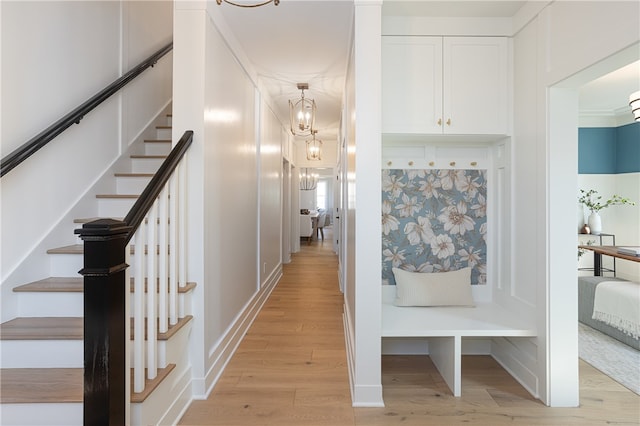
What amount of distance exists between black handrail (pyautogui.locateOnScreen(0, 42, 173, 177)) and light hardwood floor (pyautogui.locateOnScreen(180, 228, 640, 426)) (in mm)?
1617

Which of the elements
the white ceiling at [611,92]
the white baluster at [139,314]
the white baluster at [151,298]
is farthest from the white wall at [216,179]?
the white ceiling at [611,92]

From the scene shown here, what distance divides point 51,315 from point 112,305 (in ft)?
3.10

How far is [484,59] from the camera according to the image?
2.26m

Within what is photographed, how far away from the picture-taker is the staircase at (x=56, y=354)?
136 centimetres

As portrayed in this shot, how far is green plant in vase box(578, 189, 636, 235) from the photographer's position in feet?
13.8

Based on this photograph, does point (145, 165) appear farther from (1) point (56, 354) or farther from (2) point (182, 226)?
(1) point (56, 354)

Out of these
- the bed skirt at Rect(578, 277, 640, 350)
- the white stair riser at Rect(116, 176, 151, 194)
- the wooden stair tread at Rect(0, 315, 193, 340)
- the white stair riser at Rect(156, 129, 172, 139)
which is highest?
the white stair riser at Rect(156, 129, 172, 139)

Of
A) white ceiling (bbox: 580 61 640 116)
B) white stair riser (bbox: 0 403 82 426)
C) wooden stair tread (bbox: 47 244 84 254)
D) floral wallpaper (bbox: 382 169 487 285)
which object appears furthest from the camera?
white ceiling (bbox: 580 61 640 116)

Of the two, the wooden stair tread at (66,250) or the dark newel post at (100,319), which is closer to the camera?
the dark newel post at (100,319)

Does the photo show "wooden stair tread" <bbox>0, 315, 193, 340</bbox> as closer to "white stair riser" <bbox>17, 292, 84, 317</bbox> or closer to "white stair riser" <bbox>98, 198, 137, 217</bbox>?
"white stair riser" <bbox>17, 292, 84, 317</bbox>

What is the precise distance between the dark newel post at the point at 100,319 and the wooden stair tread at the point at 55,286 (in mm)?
738

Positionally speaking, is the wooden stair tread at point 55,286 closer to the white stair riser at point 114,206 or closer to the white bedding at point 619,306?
the white stair riser at point 114,206

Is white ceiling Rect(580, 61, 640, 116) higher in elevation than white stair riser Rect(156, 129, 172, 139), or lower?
higher

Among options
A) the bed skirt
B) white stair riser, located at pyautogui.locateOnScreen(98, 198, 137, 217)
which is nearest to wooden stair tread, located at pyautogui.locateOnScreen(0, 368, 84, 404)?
white stair riser, located at pyautogui.locateOnScreen(98, 198, 137, 217)
